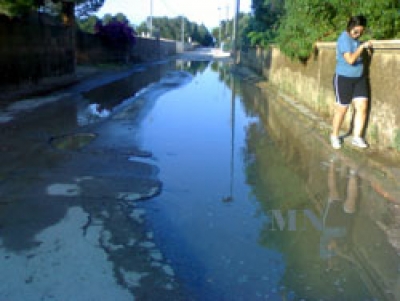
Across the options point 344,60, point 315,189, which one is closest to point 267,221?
point 315,189

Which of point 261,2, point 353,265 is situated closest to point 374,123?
→ point 353,265

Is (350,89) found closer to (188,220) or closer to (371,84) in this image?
(371,84)

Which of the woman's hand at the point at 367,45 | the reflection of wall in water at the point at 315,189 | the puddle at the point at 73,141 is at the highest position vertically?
the woman's hand at the point at 367,45

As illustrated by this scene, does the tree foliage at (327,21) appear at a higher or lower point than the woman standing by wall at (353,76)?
higher

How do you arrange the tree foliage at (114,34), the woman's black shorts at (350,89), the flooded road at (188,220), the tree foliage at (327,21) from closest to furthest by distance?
the flooded road at (188,220) < the woman's black shorts at (350,89) < the tree foliage at (327,21) < the tree foliage at (114,34)

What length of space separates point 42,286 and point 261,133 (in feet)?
23.0

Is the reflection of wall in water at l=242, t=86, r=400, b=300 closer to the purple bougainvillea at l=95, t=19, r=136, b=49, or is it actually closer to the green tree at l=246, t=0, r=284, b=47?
the green tree at l=246, t=0, r=284, b=47

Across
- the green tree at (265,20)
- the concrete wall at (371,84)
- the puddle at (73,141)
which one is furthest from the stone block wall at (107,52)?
the puddle at (73,141)

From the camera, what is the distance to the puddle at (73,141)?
7.90 m

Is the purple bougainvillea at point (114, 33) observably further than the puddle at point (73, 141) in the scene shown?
Yes

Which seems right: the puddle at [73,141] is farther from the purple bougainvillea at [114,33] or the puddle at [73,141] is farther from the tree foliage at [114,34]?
the purple bougainvillea at [114,33]

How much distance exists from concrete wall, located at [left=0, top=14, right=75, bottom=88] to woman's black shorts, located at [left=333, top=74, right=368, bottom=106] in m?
10.9

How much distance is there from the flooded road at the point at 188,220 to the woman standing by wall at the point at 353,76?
74cm

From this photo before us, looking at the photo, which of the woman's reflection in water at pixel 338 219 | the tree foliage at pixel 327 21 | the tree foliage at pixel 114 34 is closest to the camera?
the woman's reflection in water at pixel 338 219
